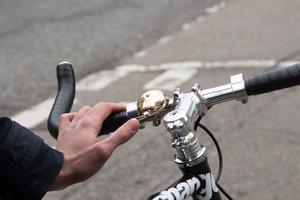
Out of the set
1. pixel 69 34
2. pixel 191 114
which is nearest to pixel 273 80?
pixel 191 114

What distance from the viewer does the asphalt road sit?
6.47 m

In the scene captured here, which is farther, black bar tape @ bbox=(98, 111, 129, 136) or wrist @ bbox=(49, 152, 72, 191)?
black bar tape @ bbox=(98, 111, 129, 136)

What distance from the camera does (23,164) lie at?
111cm

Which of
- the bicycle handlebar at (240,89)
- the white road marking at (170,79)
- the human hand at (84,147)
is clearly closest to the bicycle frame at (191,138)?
the bicycle handlebar at (240,89)

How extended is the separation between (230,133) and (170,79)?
1.34m

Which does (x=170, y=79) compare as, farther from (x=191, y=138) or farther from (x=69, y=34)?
(x=191, y=138)

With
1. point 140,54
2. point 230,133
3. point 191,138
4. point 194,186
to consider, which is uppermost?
point 191,138

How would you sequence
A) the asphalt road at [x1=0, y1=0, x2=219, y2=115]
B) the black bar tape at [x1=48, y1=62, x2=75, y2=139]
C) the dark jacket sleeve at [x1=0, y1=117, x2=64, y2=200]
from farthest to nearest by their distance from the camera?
the asphalt road at [x1=0, y1=0, x2=219, y2=115], the black bar tape at [x1=48, y1=62, x2=75, y2=139], the dark jacket sleeve at [x1=0, y1=117, x2=64, y2=200]

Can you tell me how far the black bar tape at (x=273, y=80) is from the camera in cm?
140

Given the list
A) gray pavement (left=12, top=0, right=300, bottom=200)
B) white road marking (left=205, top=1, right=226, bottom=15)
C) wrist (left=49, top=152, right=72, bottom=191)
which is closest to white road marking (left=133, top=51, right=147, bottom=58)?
Answer: gray pavement (left=12, top=0, right=300, bottom=200)

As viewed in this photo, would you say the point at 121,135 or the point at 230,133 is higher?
the point at 121,135

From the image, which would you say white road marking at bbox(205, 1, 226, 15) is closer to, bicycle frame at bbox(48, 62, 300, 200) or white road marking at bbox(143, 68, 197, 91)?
white road marking at bbox(143, 68, 197, 91)

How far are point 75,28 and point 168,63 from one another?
2.37 meters

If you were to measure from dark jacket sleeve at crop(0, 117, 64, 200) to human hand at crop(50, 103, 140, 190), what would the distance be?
54mm
